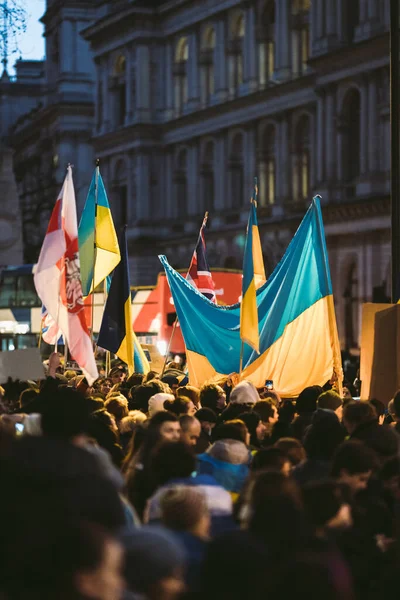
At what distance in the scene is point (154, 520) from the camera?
6.46m

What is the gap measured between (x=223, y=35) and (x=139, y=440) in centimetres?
5122

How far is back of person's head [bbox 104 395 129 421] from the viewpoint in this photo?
1128 cm

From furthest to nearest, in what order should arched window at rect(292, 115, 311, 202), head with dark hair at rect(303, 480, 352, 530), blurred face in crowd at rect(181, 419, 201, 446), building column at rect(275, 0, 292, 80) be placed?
building column at rect(275, 0, 292, 80)
arched window at rect(292, 115, 311, 202)
blurred face in crowd at rect(181, 419, 201, 446)
head with dark hair at rect(303, 480, 352, 530)

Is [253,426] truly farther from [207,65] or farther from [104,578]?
[207,65]

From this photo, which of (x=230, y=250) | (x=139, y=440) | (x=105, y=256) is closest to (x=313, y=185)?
(x=230, y=250)

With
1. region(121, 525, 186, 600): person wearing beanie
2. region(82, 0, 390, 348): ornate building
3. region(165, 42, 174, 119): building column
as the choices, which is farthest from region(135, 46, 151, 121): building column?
region(121, 525, 186, 600): person wearing beanie

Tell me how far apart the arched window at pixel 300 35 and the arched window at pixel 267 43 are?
2090 mm

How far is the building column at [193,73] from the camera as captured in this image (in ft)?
201

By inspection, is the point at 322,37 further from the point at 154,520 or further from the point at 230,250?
the point at 154,520

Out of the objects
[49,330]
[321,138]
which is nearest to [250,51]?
[321,138]

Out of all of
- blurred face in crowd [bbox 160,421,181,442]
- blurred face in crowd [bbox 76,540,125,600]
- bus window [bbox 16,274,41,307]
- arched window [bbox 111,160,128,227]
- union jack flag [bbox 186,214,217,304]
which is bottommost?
bus window [bbox 16,274,41,307]

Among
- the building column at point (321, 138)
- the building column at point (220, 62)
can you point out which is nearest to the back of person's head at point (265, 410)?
the building column at point (321, 138)

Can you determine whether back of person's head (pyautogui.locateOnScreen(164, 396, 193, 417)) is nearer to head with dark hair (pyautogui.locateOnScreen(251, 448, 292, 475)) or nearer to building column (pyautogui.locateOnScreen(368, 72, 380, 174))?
head with dark hair (pyautogui.locateOnScreen(251, 448, 292, 475))

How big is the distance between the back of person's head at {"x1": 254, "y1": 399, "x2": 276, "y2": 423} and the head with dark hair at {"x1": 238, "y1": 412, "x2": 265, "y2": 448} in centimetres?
52
